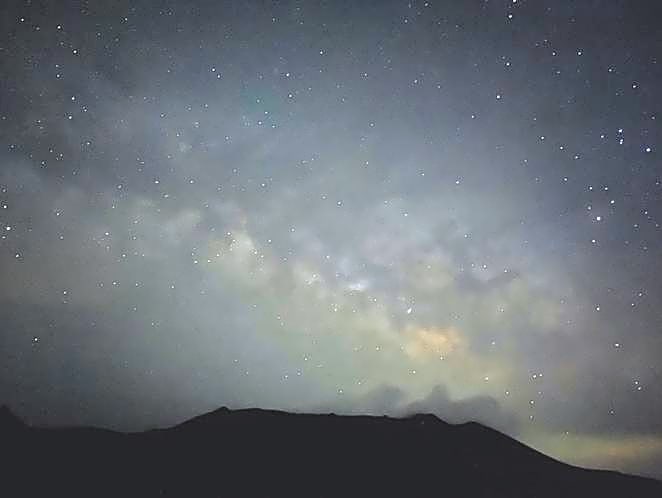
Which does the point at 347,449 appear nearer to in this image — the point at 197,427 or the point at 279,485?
the point at 279,485

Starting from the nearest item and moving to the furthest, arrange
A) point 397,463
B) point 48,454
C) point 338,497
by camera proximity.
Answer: point 338,497 < point 48,454 < point 397,463

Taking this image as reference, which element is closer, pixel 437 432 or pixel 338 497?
pixel 338 497

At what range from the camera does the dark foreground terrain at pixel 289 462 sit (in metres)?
62.6

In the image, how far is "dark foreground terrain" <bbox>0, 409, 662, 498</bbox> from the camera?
2463 inches

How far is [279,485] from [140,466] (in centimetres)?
1464

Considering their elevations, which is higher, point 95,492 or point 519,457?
point 519,457

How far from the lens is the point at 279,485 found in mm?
65000

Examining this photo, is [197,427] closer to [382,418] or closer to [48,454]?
[48,454]

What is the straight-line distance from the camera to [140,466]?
2623 inches

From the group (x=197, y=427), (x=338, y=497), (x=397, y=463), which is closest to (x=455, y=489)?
(x=397, y=463)

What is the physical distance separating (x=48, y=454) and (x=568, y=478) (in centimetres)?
5859

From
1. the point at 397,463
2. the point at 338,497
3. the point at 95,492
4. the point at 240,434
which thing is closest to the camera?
the point at 95,492

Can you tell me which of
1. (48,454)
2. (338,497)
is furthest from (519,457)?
(48,454)

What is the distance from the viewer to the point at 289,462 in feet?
235
